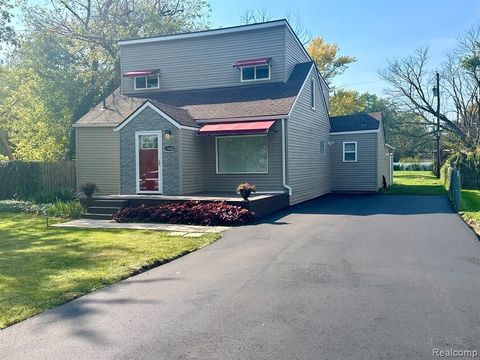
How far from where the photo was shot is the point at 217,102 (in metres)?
18.2

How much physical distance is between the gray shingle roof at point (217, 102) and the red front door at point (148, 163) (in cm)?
129

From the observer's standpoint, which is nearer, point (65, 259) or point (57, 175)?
point (65, 259)

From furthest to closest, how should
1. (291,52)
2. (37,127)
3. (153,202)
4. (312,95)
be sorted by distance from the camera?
1. (37,127)
2. (312,95)
3. (291,52)
4. (153,202)

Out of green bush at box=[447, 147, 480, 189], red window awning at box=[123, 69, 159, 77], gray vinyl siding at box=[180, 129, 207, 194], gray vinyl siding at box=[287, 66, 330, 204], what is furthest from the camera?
green bush at box=[447, 147, 480, 189]

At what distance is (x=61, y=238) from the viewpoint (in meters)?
9.74

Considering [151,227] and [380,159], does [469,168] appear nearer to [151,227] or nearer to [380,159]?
[380,159]

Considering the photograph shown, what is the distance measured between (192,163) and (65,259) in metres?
8.94

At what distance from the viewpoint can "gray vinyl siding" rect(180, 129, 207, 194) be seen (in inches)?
600

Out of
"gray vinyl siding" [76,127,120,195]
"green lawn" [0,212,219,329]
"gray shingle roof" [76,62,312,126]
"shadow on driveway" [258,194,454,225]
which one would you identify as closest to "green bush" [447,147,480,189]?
"shadow on driveway" [258,194,454,225]

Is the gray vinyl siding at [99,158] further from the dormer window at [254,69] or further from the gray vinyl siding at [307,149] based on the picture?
the gray vinyl siding at [307,149]

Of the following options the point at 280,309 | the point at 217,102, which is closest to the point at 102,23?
the point at 217,102

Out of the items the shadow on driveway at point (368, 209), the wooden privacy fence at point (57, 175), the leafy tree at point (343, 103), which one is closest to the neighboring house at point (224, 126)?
the wooden privacy fence at point (57, 175)

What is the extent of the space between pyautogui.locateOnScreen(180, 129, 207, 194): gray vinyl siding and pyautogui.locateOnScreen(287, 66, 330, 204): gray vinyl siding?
3.57 m

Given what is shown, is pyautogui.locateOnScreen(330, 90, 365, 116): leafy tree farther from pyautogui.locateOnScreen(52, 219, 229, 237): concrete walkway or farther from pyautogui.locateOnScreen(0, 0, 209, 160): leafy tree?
pyautogui.locateOnScreen(52, 219, 229, 237): concrete walkway
